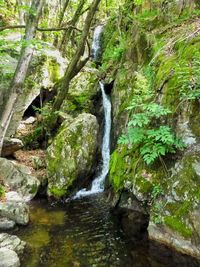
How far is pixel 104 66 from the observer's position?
14914 millimetres

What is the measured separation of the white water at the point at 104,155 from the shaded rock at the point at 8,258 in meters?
4.09

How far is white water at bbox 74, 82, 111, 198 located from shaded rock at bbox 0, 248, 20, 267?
161 inches

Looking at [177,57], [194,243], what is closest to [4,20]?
[177,57]

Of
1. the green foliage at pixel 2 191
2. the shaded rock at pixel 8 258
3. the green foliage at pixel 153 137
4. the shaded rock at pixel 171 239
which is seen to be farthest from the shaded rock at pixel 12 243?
the green foliage at pixel 153 137

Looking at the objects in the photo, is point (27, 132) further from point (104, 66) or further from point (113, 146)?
point (104, 66)

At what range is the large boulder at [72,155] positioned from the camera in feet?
31.0

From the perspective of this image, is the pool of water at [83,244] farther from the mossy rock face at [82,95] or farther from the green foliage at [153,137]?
the mossy rock face at [82,95]

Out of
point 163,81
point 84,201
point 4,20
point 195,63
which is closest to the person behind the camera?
point 195,63

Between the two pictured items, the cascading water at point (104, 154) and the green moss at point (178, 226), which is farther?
the cascading water at point (104, 154)

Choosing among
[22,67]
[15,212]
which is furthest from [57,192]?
[22,67]

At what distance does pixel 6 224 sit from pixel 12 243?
1.05m

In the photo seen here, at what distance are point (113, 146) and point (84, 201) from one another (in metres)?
2.74

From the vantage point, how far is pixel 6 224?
704cm

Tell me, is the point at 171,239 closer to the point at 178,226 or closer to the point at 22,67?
the point at 178,226
